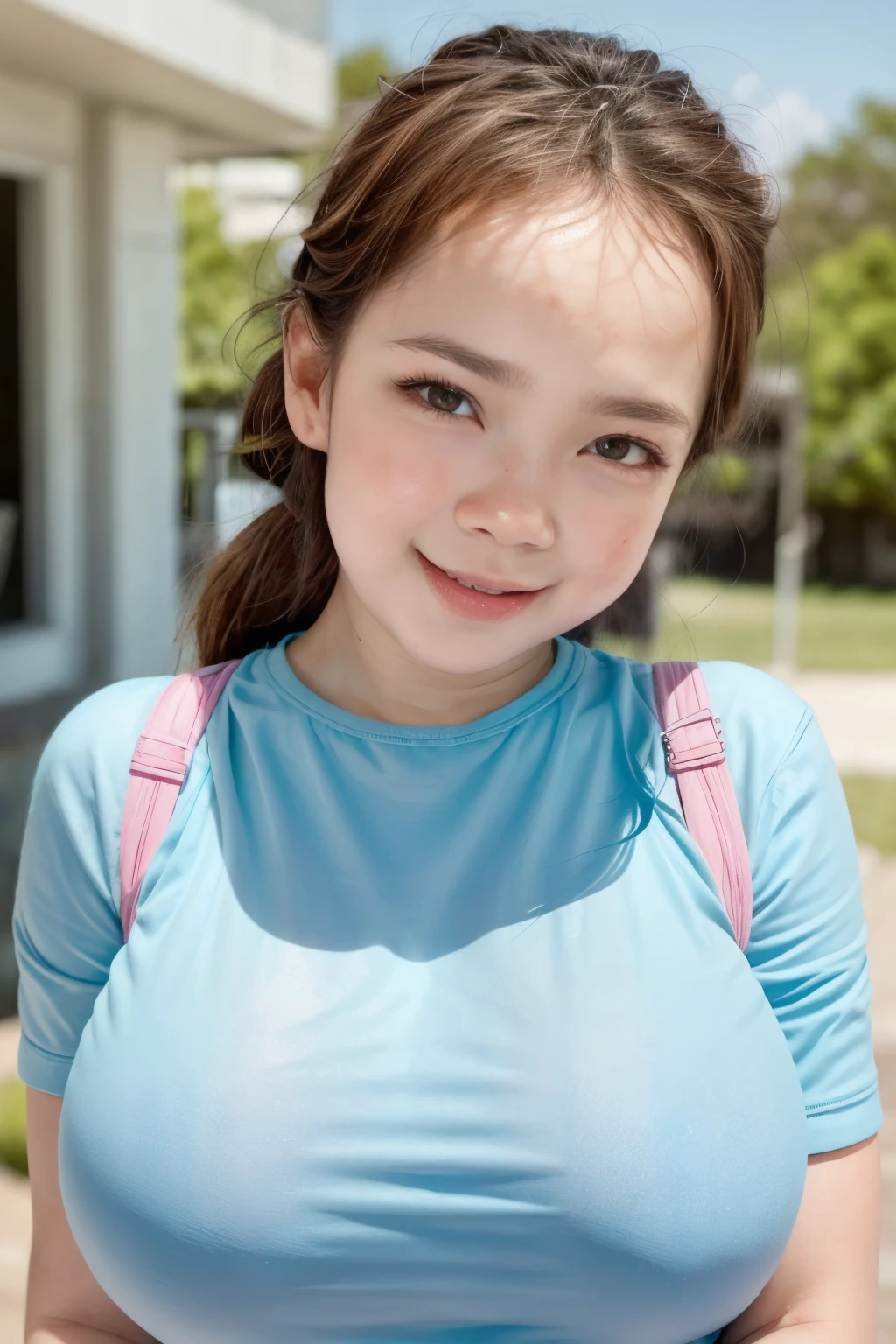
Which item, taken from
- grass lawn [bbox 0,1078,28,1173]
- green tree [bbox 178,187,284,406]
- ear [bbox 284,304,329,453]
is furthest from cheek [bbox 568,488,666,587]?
green tree [bbox 178,187,284,406]

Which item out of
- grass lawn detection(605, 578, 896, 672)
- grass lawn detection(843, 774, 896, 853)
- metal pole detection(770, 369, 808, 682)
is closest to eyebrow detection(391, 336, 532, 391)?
grass lawn detection(843, 774, 896, 853)

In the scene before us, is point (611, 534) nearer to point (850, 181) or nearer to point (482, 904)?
point (482, 904)

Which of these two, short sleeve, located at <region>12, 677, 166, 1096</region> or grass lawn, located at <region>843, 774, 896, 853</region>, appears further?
grass lawn, located at <region>843, 774, 896, 853</region>

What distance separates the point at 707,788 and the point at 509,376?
332 millimetres

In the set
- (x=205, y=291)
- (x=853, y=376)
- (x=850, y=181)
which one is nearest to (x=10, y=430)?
(x=205, y=291)

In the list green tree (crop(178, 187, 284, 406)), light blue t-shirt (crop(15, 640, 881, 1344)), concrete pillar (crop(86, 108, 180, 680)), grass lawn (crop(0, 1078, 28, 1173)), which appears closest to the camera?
light blue t-shirt (crop(15, 640, 881, 1344))

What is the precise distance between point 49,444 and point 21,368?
279 mm

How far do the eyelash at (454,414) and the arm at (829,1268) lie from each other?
0.52 metres

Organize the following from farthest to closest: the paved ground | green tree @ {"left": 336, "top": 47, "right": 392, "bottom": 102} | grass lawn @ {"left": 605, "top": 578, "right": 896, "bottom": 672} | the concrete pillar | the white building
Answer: green tree @ {"left": 336, "top": 47, "right": 392, "bottom": 102}
grass lawn @ {"left": 605, "top": 578, "right": 896, "bottom": 672}
the concrete pillar
the white building
the paved ground

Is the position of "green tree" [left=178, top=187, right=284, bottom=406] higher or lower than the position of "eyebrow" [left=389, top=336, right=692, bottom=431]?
higher

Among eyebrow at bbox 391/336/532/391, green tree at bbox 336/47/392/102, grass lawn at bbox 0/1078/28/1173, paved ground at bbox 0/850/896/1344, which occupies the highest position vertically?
green tree at bbox 336/47/392/102

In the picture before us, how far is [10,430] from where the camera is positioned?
5.05 meters

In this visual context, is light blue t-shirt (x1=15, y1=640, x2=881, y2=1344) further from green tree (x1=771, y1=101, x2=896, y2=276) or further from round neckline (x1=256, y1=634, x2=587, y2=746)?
green tree (x1=771, y1=101, x2=896, y2=276)

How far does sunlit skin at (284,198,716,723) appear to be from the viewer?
3.17 feet
